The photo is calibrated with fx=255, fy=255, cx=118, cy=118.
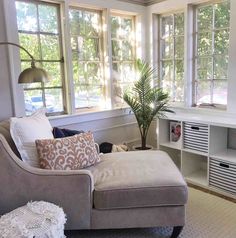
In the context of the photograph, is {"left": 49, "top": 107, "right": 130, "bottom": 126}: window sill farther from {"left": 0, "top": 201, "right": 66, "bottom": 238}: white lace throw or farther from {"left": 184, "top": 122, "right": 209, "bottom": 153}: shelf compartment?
{"left": 0, "top": 201, "right": 66, "bottom": 238}: white lace throw

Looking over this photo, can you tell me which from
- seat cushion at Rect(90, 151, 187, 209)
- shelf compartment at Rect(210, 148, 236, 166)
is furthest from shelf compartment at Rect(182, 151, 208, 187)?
seat cushion at Rect(90, 151, 187, 209)

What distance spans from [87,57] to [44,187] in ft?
6.06

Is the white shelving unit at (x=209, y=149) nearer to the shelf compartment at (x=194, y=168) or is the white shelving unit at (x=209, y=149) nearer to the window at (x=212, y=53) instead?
the shelf compartment at (x=194, y=168)

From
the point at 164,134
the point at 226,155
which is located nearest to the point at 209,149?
the point at 226,155

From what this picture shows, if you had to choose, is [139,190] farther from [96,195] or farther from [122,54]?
[122,54]

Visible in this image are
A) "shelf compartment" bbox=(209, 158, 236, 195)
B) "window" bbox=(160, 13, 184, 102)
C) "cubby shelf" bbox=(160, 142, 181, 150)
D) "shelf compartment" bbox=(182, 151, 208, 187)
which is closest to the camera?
"shelf compartment" bbox=(209, 158, 236, 195)

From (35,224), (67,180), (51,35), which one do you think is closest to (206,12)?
(51,35)

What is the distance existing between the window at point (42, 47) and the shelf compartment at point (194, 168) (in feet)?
5.14

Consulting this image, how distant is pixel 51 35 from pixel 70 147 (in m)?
1.40

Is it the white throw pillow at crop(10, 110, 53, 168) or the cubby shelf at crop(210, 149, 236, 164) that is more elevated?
the white throw pillow at crop(10, 110, 53, 168)

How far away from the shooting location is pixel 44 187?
1715 mm

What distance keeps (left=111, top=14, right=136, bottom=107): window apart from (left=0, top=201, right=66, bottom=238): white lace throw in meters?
2.06

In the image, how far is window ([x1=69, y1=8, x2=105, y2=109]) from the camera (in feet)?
9.78

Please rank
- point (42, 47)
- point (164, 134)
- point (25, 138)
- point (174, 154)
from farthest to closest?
A: point (174, 154), point (164, 134), point (42, 47), point (25, 138)
